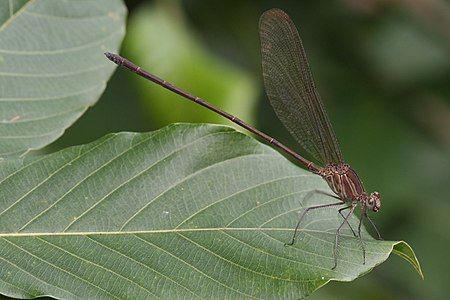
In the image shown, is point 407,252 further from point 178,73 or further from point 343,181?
point 178,73

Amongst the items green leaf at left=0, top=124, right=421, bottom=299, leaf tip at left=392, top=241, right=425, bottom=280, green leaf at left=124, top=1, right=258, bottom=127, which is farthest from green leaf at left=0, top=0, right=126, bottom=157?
leaf tip at left=392, top=241, right=425, bottom=280

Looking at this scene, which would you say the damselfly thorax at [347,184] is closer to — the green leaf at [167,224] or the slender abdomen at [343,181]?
the slender abdomen at [343,181]

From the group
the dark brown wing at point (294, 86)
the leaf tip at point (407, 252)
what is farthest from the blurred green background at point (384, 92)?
the leaf tip at point (407, 252)

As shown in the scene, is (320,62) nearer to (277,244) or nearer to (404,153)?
(404,153)

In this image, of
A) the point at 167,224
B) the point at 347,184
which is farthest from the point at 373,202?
the point at 167,224

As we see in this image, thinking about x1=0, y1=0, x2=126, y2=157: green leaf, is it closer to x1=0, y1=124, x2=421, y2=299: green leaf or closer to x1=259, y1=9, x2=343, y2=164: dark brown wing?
x1=0, y1=124, x2=421, y2=299: green leaf

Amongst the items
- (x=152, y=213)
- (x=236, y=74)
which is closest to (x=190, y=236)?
(x=152, y=213)
